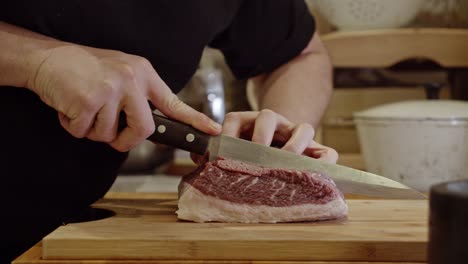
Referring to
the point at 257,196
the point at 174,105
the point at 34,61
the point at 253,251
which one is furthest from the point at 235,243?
the point at 34,61

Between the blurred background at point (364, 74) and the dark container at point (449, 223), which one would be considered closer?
the dark container at point (449, 223)

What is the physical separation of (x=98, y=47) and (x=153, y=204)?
270mm

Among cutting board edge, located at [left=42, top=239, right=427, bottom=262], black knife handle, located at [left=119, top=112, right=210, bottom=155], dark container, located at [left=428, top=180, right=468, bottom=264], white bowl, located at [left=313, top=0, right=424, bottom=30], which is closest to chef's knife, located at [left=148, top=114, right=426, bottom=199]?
black knife handle, located at [left=119, top=112, right=210, bottom=155]

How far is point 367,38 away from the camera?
2.02 m

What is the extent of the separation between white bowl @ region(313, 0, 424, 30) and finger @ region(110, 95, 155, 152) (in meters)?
1.03

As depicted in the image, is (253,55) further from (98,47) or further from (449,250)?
(449,250)

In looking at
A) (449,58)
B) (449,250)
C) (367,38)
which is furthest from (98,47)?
(449,58)

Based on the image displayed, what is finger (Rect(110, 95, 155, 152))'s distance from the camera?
1.05m

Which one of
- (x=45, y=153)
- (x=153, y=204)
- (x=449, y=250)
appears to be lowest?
(x=153, y=204)

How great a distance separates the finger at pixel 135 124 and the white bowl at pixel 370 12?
103 cm

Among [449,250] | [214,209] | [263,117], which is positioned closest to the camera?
[449,250]

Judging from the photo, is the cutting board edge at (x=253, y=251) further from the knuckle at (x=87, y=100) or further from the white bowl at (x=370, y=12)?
the white bowl at (x=370, y=12)

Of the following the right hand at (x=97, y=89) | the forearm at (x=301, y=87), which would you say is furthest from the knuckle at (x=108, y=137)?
the forearm at (x=301, y=87)

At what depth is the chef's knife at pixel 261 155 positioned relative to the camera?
1142 mm
